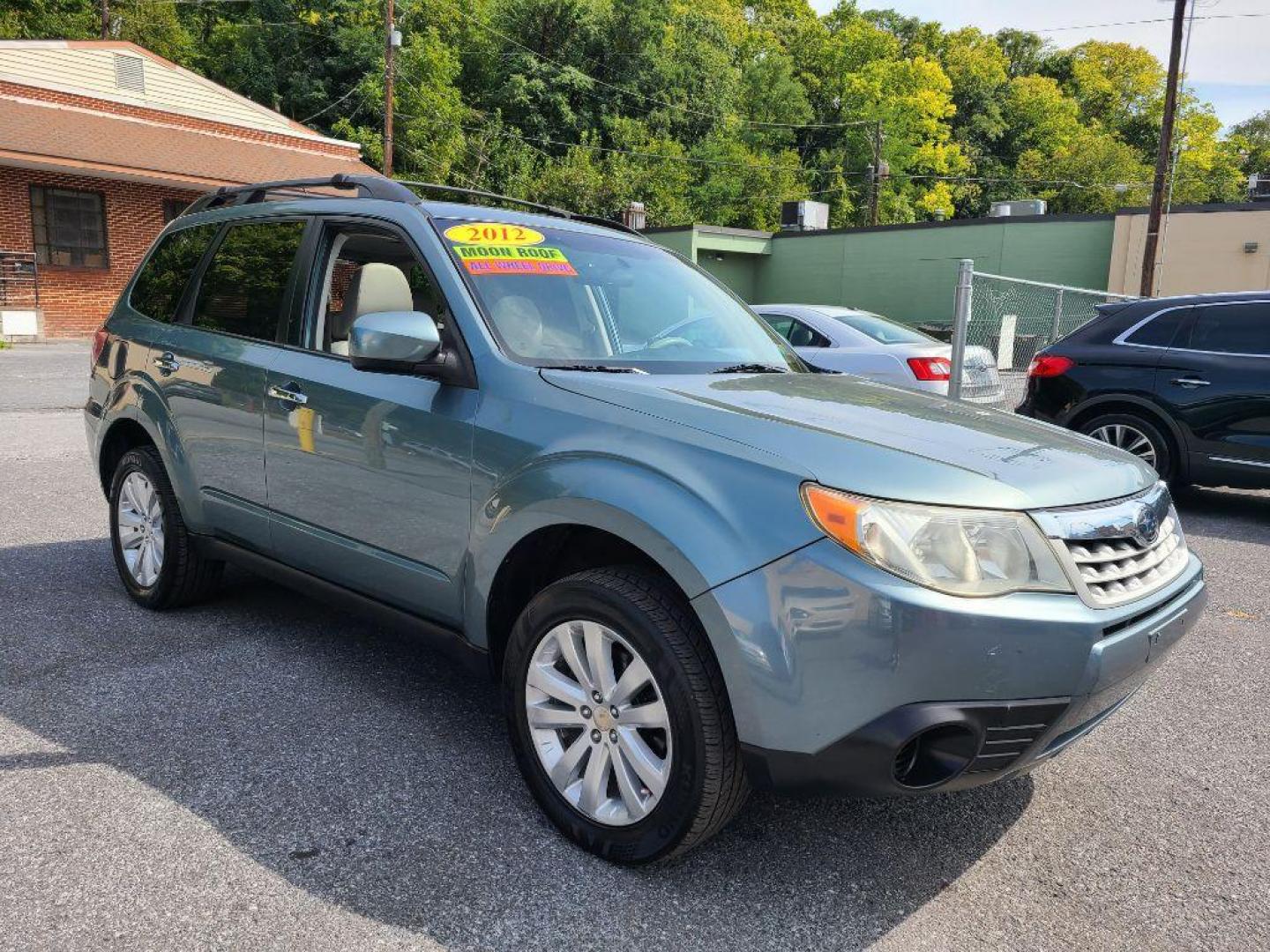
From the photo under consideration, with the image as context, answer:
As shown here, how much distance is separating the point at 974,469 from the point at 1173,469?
5844 mm

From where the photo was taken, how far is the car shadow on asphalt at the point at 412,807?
2316 mm

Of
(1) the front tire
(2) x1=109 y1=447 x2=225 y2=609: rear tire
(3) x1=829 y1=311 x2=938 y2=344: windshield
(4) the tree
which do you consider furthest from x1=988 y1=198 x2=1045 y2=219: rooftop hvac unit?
(4) the tree

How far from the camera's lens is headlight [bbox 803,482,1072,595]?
208 centimetres

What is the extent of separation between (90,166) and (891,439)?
24696 millimetres

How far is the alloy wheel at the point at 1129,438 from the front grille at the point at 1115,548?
521 centimetres

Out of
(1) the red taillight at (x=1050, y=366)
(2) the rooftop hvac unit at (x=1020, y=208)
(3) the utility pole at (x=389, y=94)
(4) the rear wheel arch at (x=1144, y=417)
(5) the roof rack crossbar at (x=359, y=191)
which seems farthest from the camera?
(2) the rooftop hvac unit at (x=1020, y=208)

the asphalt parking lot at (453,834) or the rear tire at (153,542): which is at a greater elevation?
the rear tire at (153,542)

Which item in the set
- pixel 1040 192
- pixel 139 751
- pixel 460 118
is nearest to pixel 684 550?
pixel 139 751

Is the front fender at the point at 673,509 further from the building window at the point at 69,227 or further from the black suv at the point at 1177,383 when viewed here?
the building window at the point at 69,227

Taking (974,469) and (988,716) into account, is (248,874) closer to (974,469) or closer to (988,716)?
(988,716)

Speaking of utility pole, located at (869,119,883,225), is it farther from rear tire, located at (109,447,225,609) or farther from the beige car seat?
the beige car seat

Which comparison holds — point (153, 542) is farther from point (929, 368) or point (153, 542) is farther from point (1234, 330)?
point (1234, 330)

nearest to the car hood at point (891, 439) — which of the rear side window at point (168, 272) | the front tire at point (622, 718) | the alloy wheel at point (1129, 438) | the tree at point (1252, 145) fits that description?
the front tire at point (622, 718)

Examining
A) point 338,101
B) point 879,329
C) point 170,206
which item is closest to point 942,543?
point 879,329
